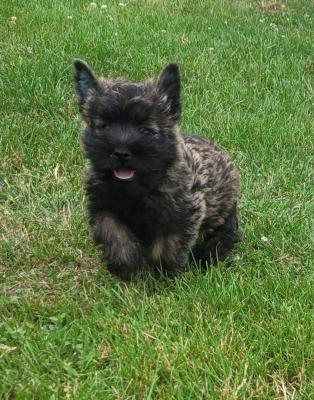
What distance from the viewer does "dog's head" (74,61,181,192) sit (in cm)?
419

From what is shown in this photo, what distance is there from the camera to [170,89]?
465 centimetres

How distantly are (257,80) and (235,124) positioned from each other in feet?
5.87

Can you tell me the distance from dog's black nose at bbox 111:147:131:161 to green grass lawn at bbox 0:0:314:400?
2.99 ft

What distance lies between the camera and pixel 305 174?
22.4ft

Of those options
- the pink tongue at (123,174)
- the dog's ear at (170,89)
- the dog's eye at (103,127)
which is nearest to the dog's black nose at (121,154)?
the pink tongue at (123,174)

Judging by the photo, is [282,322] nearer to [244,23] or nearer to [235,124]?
[235,124]

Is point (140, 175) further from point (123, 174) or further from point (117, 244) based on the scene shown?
point (117, 244)

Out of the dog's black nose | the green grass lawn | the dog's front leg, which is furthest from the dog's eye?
the green grass lawn

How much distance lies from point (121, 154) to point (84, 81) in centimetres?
83

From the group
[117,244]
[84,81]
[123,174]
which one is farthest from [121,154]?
[84,81]

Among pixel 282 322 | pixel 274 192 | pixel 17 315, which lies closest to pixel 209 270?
pixel 282 322

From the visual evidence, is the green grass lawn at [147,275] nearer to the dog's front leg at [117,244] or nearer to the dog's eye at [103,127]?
the dog's front leg at [117,244]

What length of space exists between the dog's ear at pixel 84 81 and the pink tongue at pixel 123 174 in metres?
0.67

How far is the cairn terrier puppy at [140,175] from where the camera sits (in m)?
4.25
